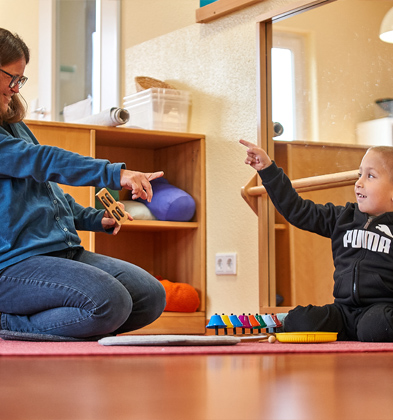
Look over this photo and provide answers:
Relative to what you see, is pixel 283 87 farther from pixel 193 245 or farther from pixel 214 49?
pixel 193 245

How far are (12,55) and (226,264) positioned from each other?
4.74 feet

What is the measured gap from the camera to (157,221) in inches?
112

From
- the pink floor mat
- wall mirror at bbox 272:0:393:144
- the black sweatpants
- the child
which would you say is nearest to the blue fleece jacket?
the pink floor mat

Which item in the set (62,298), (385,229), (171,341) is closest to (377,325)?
(385,229)

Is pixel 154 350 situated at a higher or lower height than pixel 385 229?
lower

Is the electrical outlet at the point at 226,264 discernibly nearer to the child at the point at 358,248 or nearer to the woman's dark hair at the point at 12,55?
the child at the point at 358,248

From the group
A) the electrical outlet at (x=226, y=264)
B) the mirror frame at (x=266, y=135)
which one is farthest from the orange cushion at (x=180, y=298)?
the mirror frame at (x=266, y=135)

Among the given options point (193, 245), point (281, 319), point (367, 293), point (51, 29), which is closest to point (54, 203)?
point (281, 319)

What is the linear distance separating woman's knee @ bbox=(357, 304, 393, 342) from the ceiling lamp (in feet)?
2.80

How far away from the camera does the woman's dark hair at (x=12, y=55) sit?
5.32ft

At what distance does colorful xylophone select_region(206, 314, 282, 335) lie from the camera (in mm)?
1715

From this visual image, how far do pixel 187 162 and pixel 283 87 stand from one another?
28.5 inches

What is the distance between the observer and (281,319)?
6.15ft

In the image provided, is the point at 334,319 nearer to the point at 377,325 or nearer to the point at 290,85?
the point at 377,325
